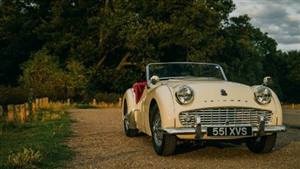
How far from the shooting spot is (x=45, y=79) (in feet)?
154

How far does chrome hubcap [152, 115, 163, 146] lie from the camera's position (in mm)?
8478

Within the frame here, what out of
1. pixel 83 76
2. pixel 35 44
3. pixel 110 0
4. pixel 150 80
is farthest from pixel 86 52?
pixel 150 80

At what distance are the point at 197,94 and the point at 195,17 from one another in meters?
43.5

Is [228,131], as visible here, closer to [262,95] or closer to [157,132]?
[262,95]

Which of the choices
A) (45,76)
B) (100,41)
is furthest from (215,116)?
(100,41)

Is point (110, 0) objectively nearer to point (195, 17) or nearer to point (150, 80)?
point (195, 17)

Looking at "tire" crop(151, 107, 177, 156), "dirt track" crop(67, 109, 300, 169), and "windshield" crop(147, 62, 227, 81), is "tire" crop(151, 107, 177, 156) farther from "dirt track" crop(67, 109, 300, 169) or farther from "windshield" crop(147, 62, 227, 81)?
"windshield" crop(147, 62, 227, 81)

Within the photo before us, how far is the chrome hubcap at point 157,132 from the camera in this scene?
334 inches

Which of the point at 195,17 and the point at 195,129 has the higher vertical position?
the point at 195,17

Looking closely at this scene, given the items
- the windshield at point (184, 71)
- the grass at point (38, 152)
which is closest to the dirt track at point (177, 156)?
the grass at point (38, 152)

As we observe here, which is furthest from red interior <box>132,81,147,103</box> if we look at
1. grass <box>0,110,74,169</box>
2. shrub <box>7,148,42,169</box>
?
shrub <box>7,148,42,169</box>

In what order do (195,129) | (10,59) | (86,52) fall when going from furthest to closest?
(10,59) < (86,52) < (195,129)

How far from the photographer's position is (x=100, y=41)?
51406 millimetres

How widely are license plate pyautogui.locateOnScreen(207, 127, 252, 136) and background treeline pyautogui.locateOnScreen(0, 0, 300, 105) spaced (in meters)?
36.8
